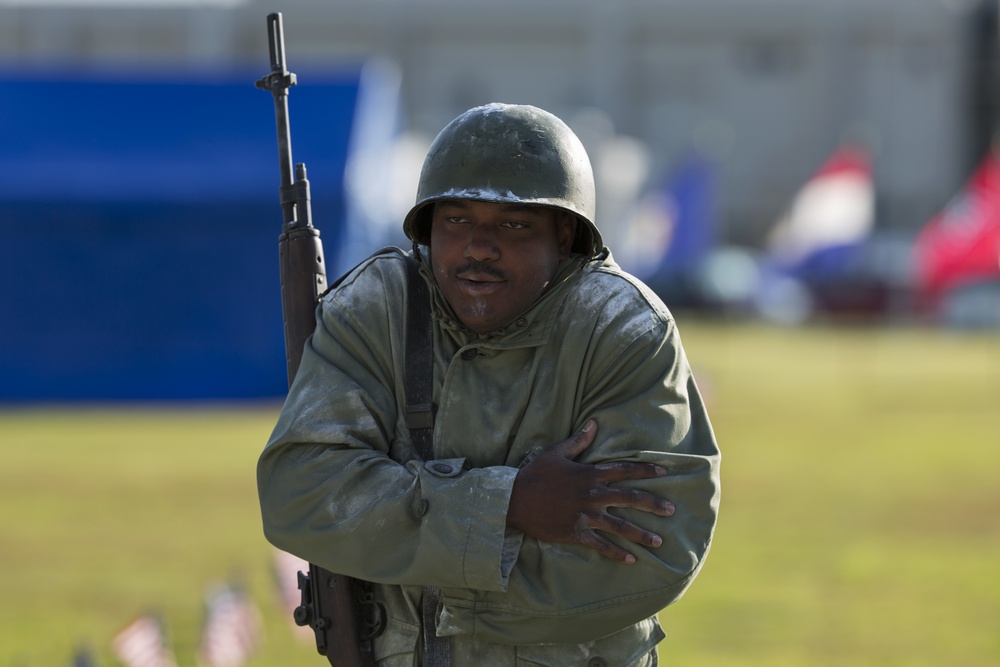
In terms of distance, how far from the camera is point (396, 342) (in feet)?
10.3

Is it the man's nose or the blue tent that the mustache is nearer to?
the man's nose

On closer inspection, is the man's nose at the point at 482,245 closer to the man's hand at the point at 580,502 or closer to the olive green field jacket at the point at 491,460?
the olive green field jacket at the point at 491,460

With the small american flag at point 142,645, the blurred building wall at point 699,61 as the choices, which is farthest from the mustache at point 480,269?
the blurred building wall at point 699,61

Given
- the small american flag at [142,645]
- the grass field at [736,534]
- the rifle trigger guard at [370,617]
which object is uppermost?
the rifle trigger guard at [370,617]

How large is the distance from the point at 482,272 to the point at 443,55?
50341mm

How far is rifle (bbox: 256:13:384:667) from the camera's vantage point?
3213 millimetres

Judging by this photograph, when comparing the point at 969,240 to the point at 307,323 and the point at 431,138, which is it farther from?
the point at 307,323

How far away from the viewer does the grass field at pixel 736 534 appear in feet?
24.0

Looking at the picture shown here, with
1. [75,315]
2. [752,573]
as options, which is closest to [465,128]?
[752,573]

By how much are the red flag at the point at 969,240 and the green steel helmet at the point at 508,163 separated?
17.3 meters

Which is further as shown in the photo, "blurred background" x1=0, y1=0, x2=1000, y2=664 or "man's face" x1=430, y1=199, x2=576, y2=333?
"blurred background" x1=0, y1=0, x2=1000, y2=664

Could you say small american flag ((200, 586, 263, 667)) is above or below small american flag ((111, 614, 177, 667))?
below

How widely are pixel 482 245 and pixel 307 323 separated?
1.97 feet

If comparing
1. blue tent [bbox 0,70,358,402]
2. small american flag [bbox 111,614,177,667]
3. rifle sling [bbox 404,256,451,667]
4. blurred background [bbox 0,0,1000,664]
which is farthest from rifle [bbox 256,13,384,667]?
blurred background [bbox 0,0,1000,664]
